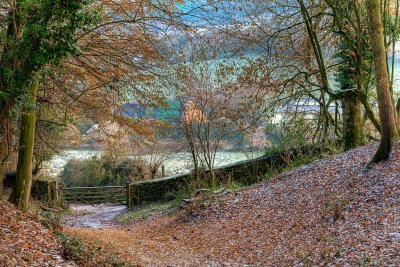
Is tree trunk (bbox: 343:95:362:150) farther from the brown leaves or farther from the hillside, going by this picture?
the brown leaves

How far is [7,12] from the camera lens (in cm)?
816

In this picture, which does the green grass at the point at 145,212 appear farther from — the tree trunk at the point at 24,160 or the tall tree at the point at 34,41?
the tall tree at the point at 34,41

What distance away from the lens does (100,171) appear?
77.5 ft

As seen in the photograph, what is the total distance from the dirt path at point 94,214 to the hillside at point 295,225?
12.5 feet

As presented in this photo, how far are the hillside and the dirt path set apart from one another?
12.5 feet

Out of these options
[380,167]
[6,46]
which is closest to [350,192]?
[380,167]

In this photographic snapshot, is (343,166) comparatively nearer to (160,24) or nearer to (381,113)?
(381,113)

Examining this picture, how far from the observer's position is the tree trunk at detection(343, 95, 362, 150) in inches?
546

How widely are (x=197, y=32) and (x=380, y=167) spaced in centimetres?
463

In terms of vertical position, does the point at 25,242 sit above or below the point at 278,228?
above

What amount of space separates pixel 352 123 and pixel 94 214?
36.0 ft

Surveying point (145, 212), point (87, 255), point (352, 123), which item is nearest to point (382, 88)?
point (352, 123)

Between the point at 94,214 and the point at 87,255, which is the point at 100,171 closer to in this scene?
the point at 94,214

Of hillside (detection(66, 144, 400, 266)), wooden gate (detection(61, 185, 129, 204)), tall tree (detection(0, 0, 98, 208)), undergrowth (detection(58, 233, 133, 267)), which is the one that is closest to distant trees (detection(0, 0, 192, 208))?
tall tree (detection(0, 0, 98, 208))
